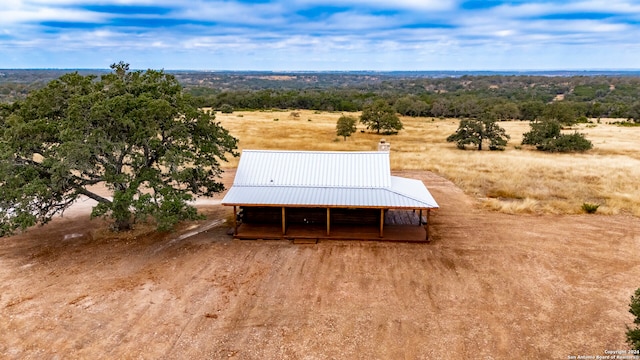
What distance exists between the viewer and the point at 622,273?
1380 cm

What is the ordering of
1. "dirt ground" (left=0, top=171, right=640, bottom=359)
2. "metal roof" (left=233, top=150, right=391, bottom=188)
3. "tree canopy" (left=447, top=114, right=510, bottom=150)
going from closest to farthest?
"dirt ground" (left=0, top=171, right=640, bottom=359), "metal roof" (left=233, top=150, right=391, bottom=188), "tree canopy" (left=447, top=114, right=510, bottom=150)

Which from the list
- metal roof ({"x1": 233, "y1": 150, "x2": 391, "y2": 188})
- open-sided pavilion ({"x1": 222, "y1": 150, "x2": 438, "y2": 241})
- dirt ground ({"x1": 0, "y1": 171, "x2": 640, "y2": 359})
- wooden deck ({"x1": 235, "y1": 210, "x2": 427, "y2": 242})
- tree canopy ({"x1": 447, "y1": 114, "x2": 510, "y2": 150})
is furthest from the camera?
tree canopy ({"x1": 447, "y1": 114, "x2": 510, "y2": 150})

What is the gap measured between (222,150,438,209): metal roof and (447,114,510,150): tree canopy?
22203mm

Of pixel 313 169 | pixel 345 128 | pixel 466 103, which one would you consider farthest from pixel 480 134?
pixel 466 103

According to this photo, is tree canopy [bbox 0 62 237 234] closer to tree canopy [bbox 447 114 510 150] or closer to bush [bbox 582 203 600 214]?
bush [bbox 582 203 600 214]

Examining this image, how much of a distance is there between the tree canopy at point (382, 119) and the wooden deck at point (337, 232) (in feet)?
97.1

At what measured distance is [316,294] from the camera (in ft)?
40.3

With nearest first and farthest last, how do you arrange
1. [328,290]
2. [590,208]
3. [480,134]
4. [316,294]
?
1. [316,294]
2. [328,290]
3. [590,208]
4. [480,134]

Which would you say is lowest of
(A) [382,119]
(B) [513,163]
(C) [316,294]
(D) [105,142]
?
(C) [316,294]

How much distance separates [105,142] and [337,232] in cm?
858

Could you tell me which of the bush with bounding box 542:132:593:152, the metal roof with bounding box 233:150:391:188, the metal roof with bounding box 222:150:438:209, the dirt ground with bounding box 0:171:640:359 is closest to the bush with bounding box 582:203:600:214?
the dirt ground with bounding box 0:171:640:359

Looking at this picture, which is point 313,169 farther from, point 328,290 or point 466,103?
point 466,103

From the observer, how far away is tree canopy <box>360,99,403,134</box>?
4625 centimetres

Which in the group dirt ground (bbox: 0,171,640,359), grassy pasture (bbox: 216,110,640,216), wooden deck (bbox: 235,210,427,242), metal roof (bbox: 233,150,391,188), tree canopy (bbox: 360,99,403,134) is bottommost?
dirt ground (bbox: 0,171,640,359)
